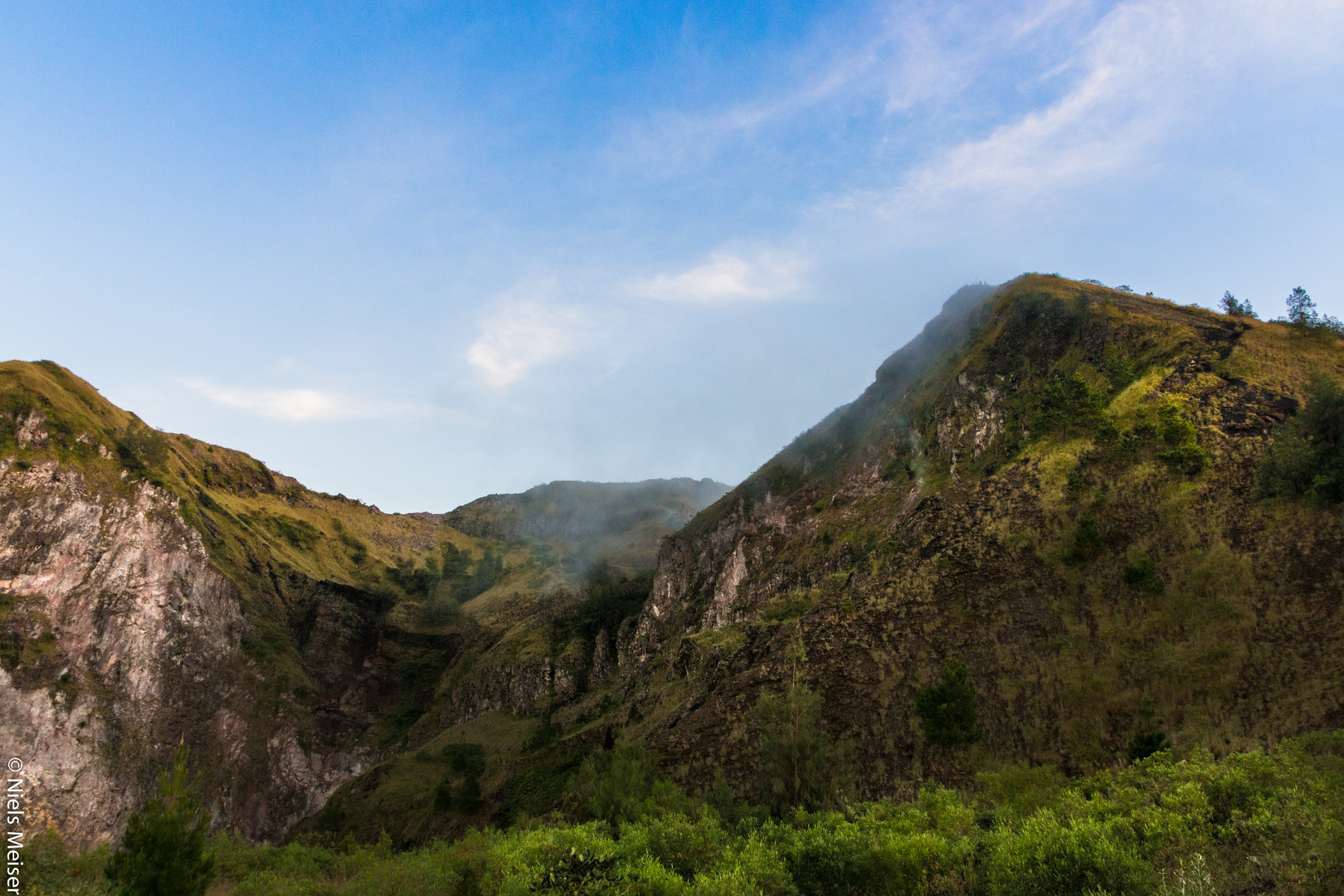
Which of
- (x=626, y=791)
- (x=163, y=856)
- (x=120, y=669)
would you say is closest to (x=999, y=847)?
(x=626, y=791)

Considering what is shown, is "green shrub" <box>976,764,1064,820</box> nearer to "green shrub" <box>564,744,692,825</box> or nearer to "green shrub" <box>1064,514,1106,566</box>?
"green shrub" <box>1064,514,1106,566</box>

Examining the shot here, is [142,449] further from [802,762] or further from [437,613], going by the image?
[802,762]

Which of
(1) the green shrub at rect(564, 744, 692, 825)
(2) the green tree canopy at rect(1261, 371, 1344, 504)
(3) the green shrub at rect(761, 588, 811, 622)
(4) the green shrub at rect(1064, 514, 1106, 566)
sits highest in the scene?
(2) the green tree canopy at rect(1261, 371, 1344, 504)

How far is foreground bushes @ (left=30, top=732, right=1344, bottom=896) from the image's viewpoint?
19.1 m

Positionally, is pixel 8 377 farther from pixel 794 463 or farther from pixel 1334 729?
pixel 1334 729

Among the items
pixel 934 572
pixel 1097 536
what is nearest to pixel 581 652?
pixel 934 572

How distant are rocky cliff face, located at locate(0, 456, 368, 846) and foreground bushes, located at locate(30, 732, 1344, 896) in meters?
64.6

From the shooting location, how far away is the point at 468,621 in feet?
453

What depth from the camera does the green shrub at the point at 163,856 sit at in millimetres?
23562

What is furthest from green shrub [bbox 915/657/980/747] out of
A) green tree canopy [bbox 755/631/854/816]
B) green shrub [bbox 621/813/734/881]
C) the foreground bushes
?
green shrub [bbox 621/813/734/881]

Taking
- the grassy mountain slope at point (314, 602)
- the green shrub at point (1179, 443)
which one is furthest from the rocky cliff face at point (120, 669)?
the green shrub at point (1179, 443)

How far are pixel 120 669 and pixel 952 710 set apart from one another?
104772 mm

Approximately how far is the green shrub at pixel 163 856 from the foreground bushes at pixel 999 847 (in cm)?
421

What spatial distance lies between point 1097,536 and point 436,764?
269 feet
